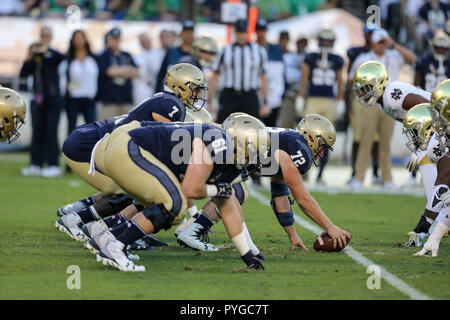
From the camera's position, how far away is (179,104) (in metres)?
6.91

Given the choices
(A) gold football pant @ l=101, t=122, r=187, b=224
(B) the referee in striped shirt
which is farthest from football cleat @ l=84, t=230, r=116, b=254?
(B) the referee in striped shirt

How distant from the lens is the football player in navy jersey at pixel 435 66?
1151 centimetres

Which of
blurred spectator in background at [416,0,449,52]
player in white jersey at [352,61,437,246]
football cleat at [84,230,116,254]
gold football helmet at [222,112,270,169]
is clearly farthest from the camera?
blurred spectator in background at [416,0,449,52]

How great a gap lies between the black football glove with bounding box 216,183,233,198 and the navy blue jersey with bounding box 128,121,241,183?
140 millimetres

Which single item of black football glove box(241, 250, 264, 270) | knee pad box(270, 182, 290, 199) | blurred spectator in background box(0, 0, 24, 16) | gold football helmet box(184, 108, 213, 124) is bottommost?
black football glove box(241, 250, 264, 270)

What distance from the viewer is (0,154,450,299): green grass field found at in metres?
5.12

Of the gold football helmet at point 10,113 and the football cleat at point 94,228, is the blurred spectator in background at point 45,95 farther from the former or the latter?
the football cleat at point 94,228

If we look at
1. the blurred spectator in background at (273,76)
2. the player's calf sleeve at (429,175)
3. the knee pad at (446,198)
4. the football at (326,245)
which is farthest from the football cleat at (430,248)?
the blurred spectator in background at (273,76)

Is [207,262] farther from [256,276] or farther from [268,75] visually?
[268,75]

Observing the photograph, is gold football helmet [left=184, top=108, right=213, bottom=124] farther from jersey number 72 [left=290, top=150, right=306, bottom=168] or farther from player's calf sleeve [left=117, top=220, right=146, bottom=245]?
player's calf sleeve [left=117, top=220, right=146, bottom=245]

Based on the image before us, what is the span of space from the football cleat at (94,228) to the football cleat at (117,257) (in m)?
1.08

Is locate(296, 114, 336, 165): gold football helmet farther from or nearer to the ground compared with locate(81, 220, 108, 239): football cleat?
farther from the ground

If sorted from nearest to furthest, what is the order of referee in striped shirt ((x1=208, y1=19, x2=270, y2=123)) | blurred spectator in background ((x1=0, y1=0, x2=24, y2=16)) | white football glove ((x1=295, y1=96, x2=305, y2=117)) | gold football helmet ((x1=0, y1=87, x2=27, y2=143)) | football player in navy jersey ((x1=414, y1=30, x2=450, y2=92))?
gold football helmet ((x1=0, y1=87, x2=27, y2=143)) < football player in navy jersey ((x1=414, y1=30, x2=450, y2=92)) < referee in striped shirt ((x1=208, y1=19, x2=270, y2=123)) < white football glove ((x1=295, y1=96, x2=305, y2=117)) < blurred spectator in background ((x1=0, y1=0, x2=24, y2=16))
